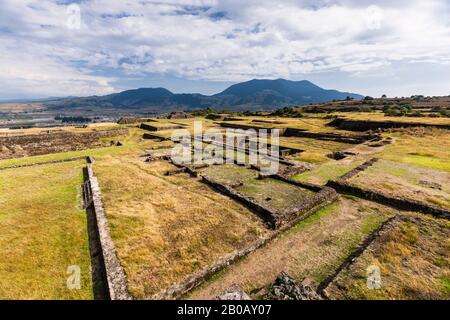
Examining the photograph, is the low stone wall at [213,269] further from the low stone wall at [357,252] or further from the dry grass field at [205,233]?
the low stone wall at [357,252]

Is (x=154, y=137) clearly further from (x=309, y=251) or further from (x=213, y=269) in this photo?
(x=309, y=251)

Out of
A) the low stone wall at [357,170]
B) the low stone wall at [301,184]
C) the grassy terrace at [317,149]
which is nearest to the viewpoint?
the low stone wall at [301,184]

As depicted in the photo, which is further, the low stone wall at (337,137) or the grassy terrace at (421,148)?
the low stone wall at (337,137)

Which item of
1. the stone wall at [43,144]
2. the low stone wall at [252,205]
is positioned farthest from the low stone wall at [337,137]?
the stone wall at [43,144]

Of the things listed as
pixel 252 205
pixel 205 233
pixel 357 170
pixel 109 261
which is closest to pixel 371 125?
pixel 357 170
